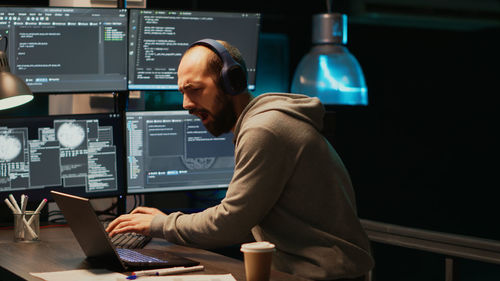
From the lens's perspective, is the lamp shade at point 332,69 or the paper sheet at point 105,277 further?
the lamp shade at point 332,69

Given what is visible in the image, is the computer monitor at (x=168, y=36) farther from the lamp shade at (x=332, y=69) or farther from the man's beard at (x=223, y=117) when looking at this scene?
the man's beard at (x=223, y=117)

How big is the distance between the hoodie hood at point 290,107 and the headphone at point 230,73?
2.5 inches

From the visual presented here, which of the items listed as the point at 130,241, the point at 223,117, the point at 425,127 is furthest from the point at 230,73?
the point at 425,127

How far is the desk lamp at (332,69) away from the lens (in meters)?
3.36

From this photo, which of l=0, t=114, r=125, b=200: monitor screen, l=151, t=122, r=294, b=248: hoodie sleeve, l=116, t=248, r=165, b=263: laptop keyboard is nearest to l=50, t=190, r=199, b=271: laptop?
l=116, t=248, r=165, b=263: laptop keyboard

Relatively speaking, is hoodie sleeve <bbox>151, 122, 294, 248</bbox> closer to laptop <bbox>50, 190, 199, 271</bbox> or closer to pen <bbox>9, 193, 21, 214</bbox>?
laptop <bbox>50, 190, 199, 271</bbox>

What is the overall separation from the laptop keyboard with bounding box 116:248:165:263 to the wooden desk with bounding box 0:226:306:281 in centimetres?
10

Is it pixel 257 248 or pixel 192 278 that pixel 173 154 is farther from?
pixel 257 248

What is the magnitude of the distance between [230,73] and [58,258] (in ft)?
2.38

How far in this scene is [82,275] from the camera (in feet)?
6.80

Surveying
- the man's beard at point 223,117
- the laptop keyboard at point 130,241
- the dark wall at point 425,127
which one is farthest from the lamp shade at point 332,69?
the dark wall at point 425,127

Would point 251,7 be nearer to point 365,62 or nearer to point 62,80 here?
point 365,62

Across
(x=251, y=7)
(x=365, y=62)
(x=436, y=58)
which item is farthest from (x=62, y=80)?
(x=436, y=58)

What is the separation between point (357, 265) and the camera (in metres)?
2.18
